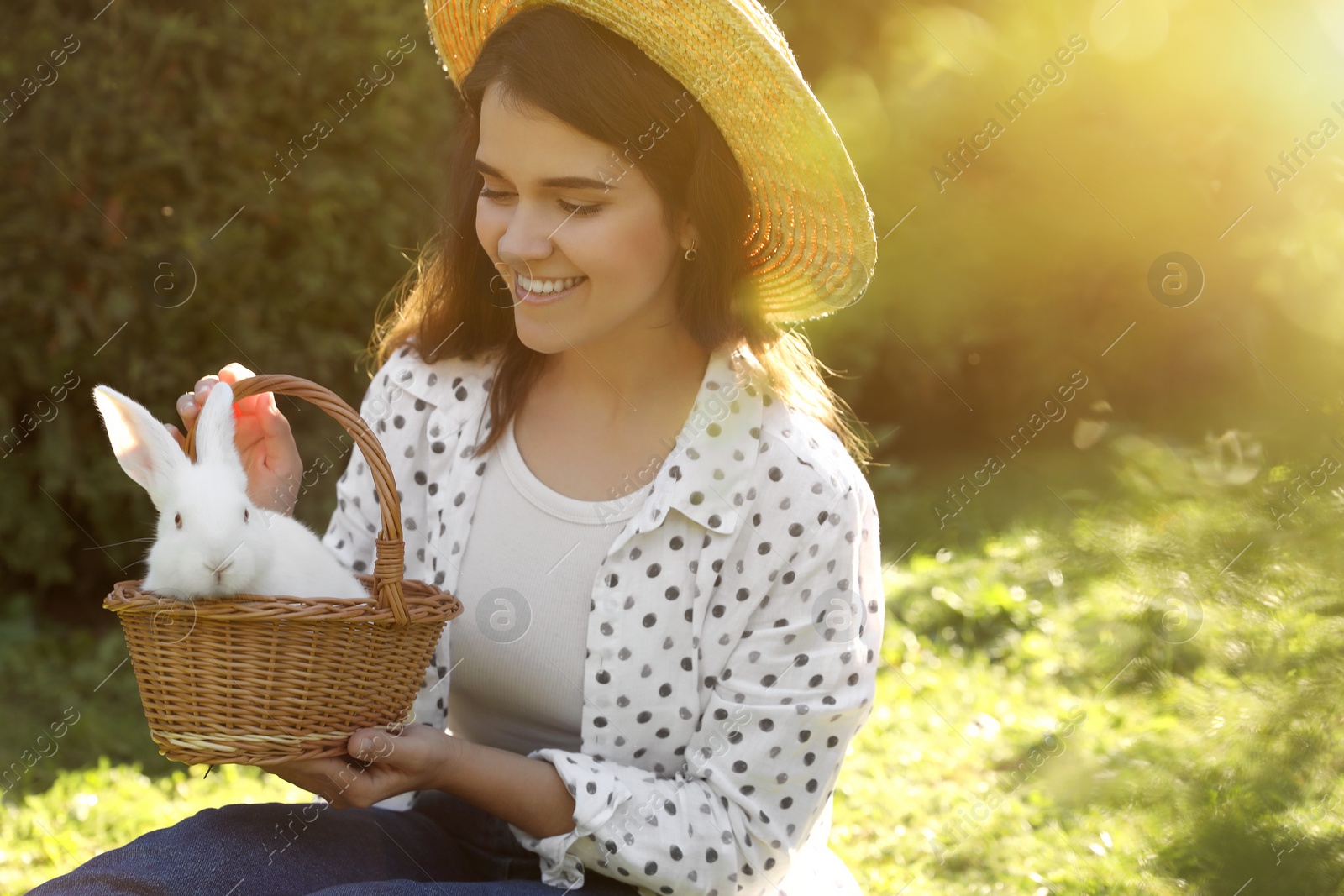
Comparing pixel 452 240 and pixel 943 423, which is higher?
pixel 452 240

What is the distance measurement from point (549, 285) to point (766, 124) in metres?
0.51

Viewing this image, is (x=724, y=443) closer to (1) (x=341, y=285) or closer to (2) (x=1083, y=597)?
(2) (x=1083, y=597)

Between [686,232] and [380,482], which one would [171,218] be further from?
[380,482]

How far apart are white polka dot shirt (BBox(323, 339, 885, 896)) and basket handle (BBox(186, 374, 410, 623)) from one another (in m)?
0.47

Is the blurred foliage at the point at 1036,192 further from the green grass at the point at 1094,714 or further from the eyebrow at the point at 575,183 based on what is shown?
the eyebrow at the point at 575,183

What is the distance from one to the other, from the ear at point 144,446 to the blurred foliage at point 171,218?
233 cm

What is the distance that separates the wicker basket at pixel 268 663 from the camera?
1.67 m

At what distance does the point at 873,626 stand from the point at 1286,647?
0.73 meters

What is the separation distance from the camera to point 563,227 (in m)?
2.09

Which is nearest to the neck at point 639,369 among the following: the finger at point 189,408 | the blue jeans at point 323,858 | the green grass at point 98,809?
the finger at point 189,408

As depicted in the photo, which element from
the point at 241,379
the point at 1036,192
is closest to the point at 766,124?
the point at 241,379

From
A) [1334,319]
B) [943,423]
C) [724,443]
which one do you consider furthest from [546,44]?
[943,423]

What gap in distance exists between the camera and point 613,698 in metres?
2.14

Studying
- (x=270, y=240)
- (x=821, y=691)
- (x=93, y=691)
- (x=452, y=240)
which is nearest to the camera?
(x=821, y=691)
